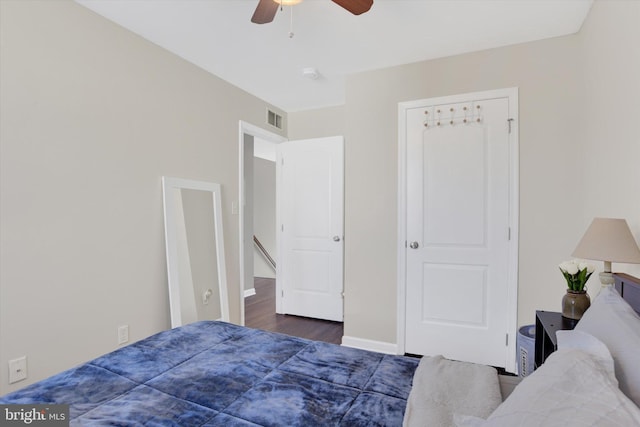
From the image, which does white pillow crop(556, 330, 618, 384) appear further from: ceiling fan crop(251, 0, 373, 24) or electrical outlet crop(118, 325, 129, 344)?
electrical outlet crop(118, 325, 129, 344)

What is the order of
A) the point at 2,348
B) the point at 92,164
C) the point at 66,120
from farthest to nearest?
the point at 92,164
the point at 66,120
the point at 2,348

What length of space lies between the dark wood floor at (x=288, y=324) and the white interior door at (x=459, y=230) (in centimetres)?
89

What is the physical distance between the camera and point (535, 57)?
2.59 metres

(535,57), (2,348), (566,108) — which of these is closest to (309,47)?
(535,57)

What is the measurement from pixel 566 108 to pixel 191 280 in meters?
3.23

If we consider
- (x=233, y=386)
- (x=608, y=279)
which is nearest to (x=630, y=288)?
(x=608, y=279)

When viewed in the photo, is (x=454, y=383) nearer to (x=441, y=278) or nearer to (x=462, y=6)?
(x=441, y=278)

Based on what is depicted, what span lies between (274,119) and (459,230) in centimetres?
252

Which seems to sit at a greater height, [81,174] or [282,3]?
[282,3]

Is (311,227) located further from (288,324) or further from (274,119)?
(274,119)

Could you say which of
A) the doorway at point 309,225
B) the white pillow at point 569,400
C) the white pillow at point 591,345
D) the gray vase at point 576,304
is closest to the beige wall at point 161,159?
the gray vase at point 576,304

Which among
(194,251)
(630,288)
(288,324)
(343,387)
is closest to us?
(343,387)

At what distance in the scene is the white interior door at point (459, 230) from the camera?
2678 millimetres

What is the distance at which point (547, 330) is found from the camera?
1590mm
